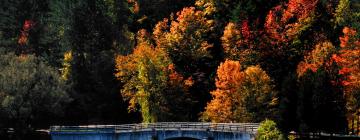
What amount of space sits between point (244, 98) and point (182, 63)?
20682mm

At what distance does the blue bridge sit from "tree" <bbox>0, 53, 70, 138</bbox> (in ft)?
15.8

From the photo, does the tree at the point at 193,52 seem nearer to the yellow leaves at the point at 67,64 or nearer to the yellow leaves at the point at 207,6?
the yellow leaves at the point at 207,6

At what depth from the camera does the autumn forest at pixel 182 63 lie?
80.3 metres

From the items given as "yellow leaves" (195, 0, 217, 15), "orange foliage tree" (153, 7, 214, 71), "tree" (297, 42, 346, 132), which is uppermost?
"yellow leaves" (195, 0, 217, 15)

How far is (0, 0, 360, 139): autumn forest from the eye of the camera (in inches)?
3162

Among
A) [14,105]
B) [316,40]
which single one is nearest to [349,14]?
[316,40]

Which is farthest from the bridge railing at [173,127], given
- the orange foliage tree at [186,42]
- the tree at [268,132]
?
the orange foliage tree at [186,42]

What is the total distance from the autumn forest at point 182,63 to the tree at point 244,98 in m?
0.14

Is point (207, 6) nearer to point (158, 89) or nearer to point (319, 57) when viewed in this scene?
Answer: point (158, 89)

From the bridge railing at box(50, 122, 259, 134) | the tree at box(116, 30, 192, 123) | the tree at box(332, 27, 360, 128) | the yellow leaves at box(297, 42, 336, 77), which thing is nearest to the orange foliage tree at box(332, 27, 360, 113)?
the tree at box(332, 27, 360, 128)

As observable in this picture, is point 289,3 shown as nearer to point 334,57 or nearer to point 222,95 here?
point 334,57

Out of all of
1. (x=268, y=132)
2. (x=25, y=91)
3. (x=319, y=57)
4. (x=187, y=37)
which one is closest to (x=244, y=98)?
(x=268, y=132)

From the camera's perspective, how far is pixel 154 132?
254 feet

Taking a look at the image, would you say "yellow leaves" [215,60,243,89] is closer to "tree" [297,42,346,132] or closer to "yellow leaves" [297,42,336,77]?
"tree" [297,42,346,132]
